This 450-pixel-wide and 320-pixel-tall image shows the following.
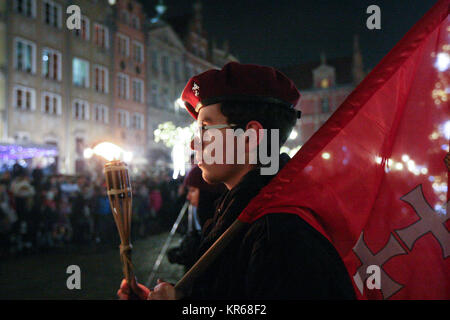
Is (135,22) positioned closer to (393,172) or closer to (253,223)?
Answer: (393,172)

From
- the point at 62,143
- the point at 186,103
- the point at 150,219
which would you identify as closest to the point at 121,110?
the point at 62,143

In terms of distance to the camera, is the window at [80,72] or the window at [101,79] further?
the window at [101,79]

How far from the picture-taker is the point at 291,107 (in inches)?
68.6

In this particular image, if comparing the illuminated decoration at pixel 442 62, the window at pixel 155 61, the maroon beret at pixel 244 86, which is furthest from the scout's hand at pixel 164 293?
the window at pixel 155 61

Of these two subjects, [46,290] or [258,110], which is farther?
[46,290]

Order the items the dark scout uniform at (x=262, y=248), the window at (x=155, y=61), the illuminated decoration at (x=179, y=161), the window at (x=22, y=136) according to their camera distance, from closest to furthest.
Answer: the dark scout uniform at (x=262, y=248), the illuminated decoration at (x=179, y=161), the window at (x=22, y=136), the window at (x=155, y=61)

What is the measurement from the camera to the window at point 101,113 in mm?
30531

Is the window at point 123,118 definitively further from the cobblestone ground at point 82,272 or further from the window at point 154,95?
the cobblestone ground at point 82,272

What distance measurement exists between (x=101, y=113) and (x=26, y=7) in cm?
909

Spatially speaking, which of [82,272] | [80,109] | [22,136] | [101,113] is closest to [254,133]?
[82,272]

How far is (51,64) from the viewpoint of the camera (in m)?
26.3

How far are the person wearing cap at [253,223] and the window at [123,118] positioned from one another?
A: 1269 inches
